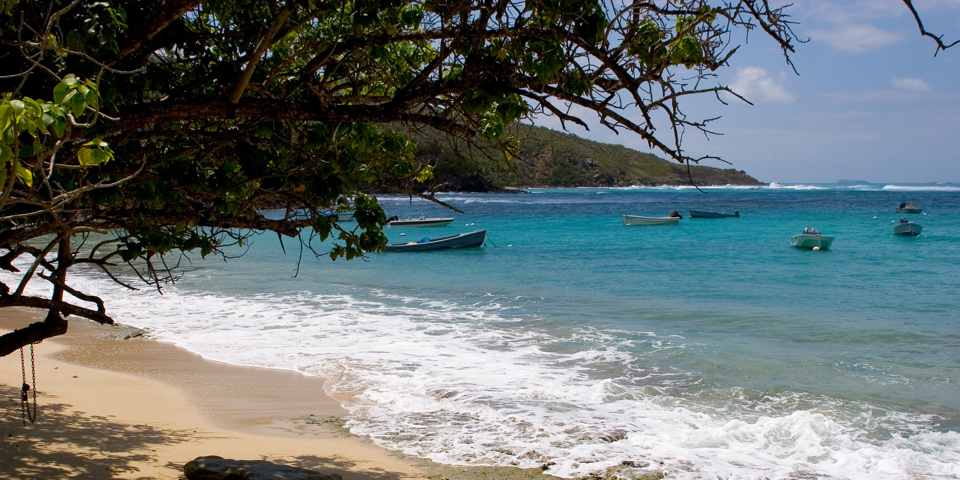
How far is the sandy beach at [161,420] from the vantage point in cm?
546

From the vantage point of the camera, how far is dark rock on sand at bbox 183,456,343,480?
486 cm

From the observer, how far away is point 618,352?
1099 cm

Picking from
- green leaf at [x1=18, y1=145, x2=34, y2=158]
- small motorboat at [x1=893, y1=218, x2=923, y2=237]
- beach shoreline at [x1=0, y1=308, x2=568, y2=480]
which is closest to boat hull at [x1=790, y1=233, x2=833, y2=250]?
small motorboat at [x1=893, y1=218, x2=923, y2=237]

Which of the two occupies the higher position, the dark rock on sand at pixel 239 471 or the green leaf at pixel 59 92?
the green leaf at pixel 59 92

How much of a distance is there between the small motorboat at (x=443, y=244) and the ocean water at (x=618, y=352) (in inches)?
140

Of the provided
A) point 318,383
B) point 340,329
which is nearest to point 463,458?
point 318,383

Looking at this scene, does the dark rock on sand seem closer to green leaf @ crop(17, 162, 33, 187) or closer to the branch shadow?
the branch shadow

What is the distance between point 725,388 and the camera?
909cm

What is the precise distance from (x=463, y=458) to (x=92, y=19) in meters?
4.47

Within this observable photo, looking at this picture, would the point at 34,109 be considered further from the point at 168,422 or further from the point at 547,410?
the point at 547,410

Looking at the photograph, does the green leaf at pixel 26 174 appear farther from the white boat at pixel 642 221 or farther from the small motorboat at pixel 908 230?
the white boat at pixel 642 221

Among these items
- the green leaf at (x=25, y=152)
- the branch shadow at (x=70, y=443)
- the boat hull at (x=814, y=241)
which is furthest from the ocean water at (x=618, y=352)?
the green leaf at (x=25, y=152)

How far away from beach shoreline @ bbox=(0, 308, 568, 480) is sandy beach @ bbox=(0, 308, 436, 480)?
10 mm

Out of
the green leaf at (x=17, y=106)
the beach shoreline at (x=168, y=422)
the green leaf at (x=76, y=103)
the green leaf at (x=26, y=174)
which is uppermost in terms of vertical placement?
the green leaf at (x=76, y=103)
